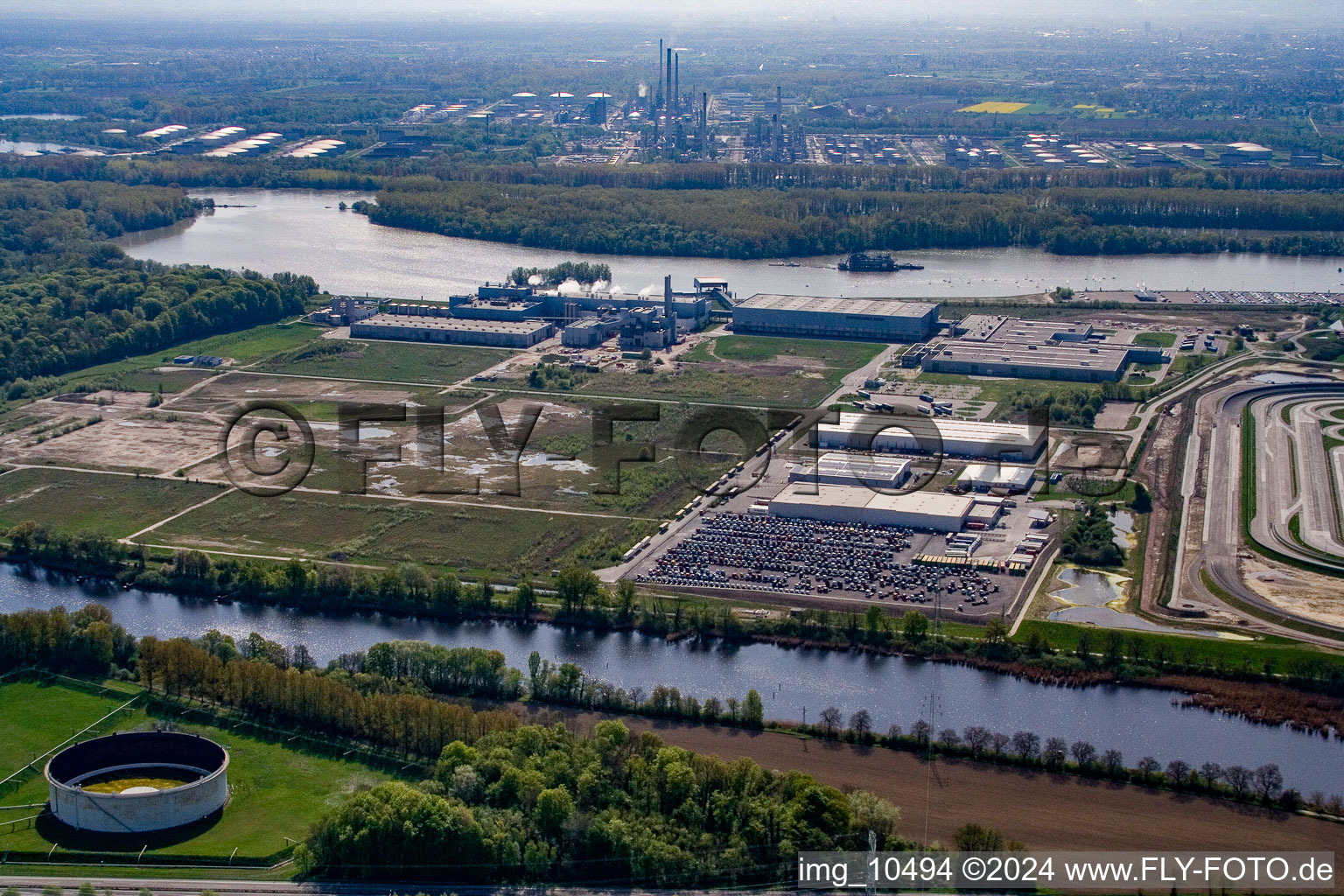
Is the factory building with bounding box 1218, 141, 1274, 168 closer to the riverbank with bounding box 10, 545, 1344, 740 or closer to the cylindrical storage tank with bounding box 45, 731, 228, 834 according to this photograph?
the riverbank with bounding box 10, 545, 1344, 740

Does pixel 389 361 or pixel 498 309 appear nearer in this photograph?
pixel 389 361

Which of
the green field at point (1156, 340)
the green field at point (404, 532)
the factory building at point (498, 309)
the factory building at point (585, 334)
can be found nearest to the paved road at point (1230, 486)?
the green field at point (1156, 340)

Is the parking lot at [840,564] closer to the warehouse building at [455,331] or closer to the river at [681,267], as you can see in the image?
the warehouse building at [455,331]

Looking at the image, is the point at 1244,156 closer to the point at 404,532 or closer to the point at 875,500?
the point at 875,500

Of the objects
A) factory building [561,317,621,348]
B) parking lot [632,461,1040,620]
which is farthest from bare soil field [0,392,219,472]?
parking lot [632,461,1040,620]

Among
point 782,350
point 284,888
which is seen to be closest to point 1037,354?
point 782,350

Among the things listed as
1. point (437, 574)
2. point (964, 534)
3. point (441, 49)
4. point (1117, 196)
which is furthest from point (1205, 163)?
point (441, 49)

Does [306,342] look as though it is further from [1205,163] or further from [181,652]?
[1205,163]
